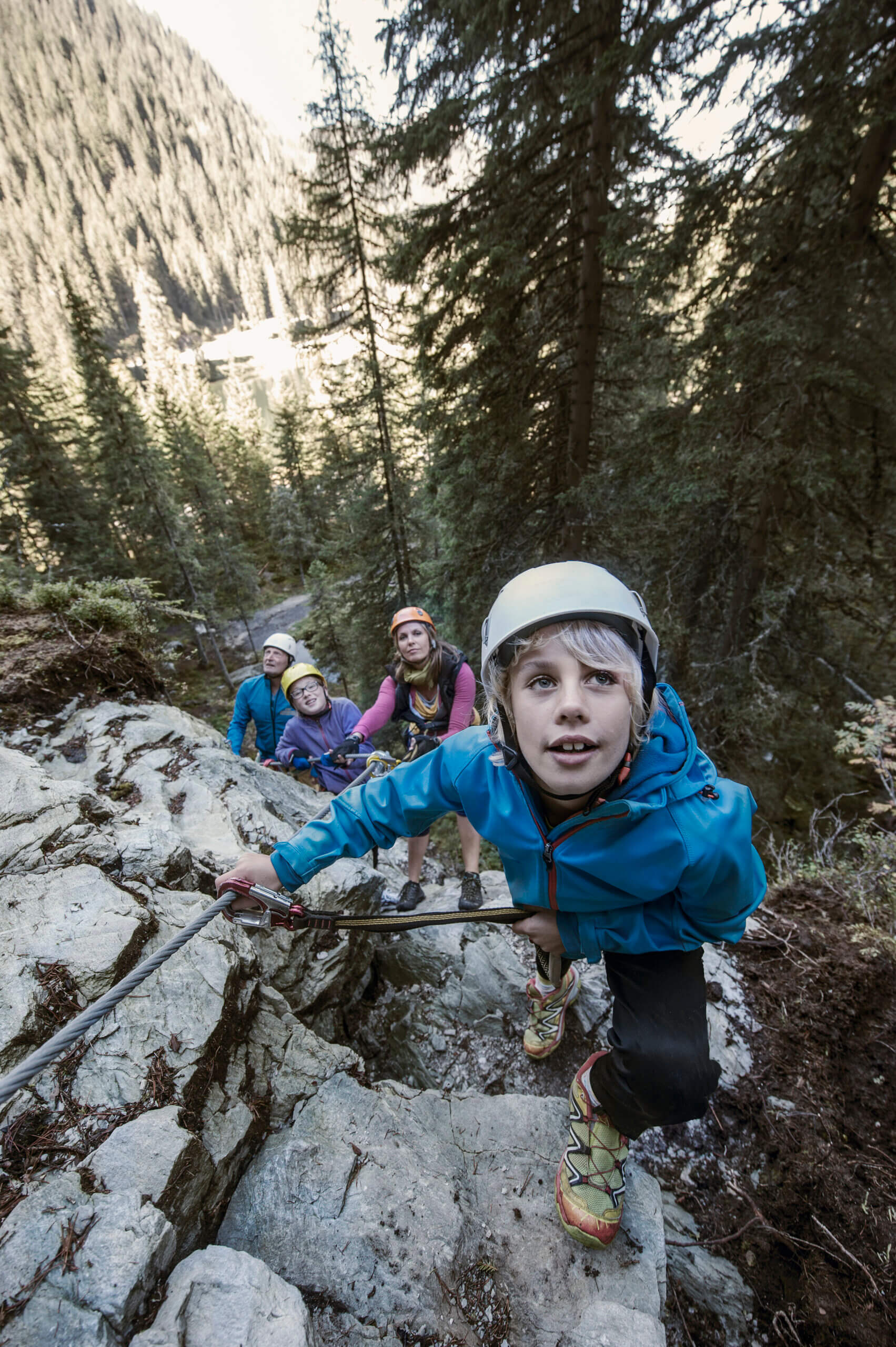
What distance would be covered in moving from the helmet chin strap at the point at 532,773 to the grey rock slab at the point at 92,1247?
6.84 ft

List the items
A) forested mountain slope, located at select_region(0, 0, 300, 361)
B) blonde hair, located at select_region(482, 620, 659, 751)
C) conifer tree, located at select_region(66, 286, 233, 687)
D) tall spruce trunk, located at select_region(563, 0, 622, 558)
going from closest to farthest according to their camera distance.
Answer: blonde hair, located at select_region(482, 620, 659, 751)
tall spruce trunk, located at select_region(563, 0, 622, 558)
conifer tree, located at select_region(66, 286, 233, 687)
forested mountain slope, located at select_region(0, 0, 300, 361)

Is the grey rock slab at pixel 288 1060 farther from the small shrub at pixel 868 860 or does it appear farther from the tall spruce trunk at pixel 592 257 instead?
the tall spruce trunk at pixel 592 257

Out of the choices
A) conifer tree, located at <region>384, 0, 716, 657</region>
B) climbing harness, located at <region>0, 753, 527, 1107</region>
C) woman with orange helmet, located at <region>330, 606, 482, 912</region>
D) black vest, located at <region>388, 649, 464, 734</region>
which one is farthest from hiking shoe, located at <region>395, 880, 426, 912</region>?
conifer tree, located at <region>384, 0, 716, 657</region>

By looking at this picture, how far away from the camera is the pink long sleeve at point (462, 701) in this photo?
16.5ft

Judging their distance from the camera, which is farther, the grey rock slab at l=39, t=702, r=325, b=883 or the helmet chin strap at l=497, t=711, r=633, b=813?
the grey rock slab at l=39, t=702, r=325, b=883

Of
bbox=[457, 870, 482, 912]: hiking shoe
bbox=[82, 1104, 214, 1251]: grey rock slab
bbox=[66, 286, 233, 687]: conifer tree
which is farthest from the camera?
bbox=[66, 286, 233, 687]: conifer tree

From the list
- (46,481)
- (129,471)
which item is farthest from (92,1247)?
(46,481)

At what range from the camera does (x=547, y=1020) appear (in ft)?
11.2

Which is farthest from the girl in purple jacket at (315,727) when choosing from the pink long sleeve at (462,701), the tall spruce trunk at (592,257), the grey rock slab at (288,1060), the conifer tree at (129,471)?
the conifer tree at (129,471)

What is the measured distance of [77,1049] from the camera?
2264mm

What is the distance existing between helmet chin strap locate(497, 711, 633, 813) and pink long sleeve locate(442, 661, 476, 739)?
8.72ft

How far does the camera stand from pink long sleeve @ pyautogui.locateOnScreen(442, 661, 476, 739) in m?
5.04

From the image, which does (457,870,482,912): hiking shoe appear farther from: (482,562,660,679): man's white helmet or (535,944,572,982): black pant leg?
(482,562,660,679): man's white helmet

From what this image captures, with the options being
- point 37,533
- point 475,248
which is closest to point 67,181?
point 37,533
